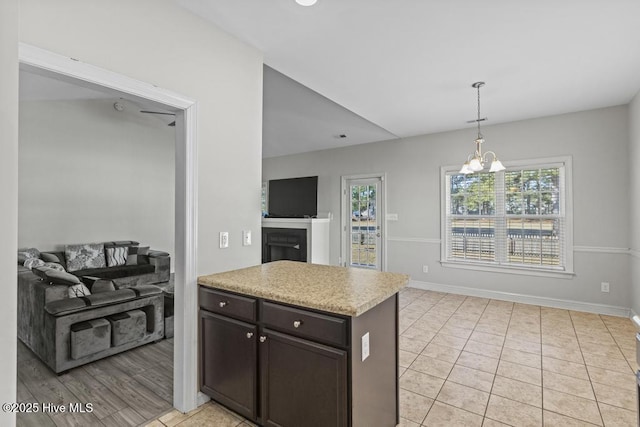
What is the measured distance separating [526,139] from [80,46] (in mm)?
5111

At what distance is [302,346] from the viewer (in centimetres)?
158

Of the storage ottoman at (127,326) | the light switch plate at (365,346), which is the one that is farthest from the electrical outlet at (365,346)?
the storage ottoman at (127,326)

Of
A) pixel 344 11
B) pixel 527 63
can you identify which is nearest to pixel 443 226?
pixel 527 63

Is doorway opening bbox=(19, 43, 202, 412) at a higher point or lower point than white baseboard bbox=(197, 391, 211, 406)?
higher

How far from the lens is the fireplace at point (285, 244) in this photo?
602 centimetres

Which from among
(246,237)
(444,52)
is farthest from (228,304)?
(444,52)

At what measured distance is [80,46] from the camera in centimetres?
159

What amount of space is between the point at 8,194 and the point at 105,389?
2647 mm

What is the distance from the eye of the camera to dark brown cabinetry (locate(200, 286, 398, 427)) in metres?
1.46

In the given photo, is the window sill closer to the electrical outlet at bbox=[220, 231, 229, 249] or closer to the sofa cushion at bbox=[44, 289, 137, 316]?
the electrical outlet at bbox=[220, 231, 229, 249]

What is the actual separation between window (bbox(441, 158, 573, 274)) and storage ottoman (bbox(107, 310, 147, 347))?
438cm

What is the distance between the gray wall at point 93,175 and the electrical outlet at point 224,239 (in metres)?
4.32

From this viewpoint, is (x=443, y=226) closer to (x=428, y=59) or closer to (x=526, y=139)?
(x=526, y=139)

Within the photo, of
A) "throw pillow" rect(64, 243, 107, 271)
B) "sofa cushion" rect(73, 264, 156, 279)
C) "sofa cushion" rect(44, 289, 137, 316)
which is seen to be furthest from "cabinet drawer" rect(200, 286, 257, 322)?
"throw pillow" rect(64, 243, 107, 271)
